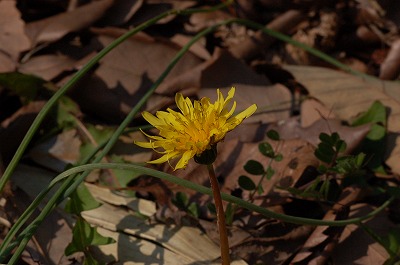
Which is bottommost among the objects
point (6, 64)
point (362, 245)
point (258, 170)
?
point (362, 245)

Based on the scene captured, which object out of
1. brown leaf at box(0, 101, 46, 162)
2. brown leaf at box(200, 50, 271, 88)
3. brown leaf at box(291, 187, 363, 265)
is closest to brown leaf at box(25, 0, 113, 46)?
brown leaf at box(0, 101, 46, 162)

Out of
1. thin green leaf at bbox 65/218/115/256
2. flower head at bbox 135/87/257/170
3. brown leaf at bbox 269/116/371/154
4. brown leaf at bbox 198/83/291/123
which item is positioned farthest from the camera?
brown leaf at bbox 198/83/291/123

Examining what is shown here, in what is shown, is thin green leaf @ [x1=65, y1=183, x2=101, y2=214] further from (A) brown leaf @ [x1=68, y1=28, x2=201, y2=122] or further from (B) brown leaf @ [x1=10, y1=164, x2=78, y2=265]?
(A) brown leaf @ [x1=68, y1=28, x2=201, y2=122]

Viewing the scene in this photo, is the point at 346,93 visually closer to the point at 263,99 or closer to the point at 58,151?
the point at 263,99

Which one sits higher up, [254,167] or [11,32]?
[11,32]

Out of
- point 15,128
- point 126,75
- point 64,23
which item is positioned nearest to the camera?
point 15,128

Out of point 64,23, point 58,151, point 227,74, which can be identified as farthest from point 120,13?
point 58,151

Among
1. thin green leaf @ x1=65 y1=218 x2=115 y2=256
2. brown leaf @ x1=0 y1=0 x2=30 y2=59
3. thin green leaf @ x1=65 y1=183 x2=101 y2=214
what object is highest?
brown leaf @ x1=0 y1=0 x2=30 y2=59
